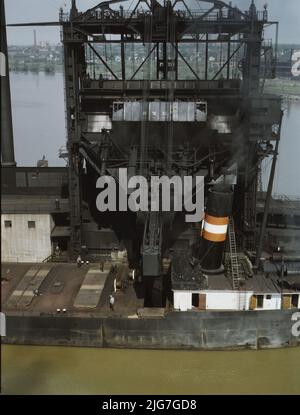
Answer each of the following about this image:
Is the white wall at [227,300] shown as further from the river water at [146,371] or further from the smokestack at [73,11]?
the smokestack at [73,11]

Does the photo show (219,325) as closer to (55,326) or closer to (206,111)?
(55,326)

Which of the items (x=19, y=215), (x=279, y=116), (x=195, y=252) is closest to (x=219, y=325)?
(x=195, y=252)

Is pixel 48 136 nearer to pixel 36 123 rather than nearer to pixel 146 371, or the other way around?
pixel 36 123

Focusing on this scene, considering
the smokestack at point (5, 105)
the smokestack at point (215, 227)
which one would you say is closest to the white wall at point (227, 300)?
the smokestack at point (215, 227)

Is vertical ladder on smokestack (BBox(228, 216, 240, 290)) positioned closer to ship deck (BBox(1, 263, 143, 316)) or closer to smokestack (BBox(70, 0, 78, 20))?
ship deck (BBox(1, 263, 143, 316))

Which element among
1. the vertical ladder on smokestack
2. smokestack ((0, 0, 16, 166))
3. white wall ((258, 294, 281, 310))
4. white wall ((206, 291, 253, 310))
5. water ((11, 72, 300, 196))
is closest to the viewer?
white wall ((206, 291, 253, 310))

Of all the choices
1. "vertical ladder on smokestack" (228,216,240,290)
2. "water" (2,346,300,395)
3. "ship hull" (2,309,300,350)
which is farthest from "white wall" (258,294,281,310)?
"water" (2,346,300,395)

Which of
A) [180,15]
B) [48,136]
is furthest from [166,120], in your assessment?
[48,136]
